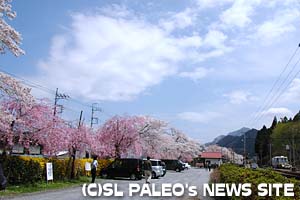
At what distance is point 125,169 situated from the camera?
3119 cm

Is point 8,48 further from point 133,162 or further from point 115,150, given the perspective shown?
point 115,150

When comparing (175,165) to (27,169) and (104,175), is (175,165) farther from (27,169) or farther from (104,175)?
(27,169)

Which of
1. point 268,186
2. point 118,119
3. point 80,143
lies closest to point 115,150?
point 118,119

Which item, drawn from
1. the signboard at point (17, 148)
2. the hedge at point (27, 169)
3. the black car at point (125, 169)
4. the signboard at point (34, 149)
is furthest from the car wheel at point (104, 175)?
the signboard at point (17, 148)

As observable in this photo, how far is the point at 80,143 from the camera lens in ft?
90.0

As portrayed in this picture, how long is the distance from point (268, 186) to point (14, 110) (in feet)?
57.8

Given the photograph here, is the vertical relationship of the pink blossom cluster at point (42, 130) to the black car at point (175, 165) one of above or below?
above

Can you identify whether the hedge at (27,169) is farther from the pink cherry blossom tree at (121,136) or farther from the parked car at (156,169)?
the pink cherry blossom tree at (121,136)

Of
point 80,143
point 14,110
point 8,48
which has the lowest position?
point 80,143

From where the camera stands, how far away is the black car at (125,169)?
30.8 metres

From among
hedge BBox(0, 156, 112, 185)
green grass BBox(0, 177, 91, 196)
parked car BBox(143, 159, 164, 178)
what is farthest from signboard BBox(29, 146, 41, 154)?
parked car BBox(143, 159, 164, 178)

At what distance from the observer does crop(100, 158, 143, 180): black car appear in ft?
101

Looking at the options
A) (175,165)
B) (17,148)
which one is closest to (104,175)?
(17,148)

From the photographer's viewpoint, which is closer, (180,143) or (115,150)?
(115,150)
